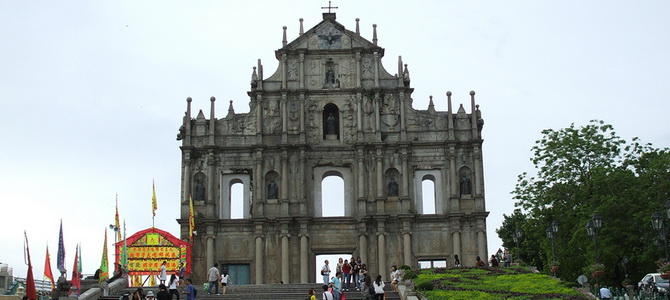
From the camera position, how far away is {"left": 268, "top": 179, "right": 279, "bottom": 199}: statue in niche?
2044 inches

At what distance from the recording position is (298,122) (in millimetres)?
53031

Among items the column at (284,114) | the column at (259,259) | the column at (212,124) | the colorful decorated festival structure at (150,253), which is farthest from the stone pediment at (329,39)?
the colorful decorated festival structure at (150,253)

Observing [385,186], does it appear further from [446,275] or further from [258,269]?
[446,275]

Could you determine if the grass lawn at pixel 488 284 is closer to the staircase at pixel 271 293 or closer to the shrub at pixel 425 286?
the shrub at pixel 425 286

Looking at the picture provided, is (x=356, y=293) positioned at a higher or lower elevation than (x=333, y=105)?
lower

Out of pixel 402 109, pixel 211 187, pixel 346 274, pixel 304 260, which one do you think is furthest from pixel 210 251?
pixel 346 274

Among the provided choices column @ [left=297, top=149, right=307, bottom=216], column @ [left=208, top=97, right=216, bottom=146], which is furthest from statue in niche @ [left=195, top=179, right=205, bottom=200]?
column @ [left=297, top=149, right=307, bottom=216]

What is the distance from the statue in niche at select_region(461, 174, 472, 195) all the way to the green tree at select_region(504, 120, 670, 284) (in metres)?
2.43

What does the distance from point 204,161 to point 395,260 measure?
1152cm

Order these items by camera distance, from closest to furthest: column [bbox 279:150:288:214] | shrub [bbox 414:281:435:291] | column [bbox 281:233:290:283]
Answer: shrub [bbox 414:281:435:291], column [bbox 281:233:290:283], column [bbox 279:150:288:214]

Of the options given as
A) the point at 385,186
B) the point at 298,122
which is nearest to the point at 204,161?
the point at 298,122

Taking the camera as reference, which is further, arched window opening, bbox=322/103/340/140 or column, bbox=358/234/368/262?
arched window opening, bbox=322/103/340/140

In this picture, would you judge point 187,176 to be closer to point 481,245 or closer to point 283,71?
point 283,71

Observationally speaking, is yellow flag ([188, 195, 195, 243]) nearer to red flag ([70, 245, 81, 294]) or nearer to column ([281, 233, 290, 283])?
column ([281, 233, 290, 283])
